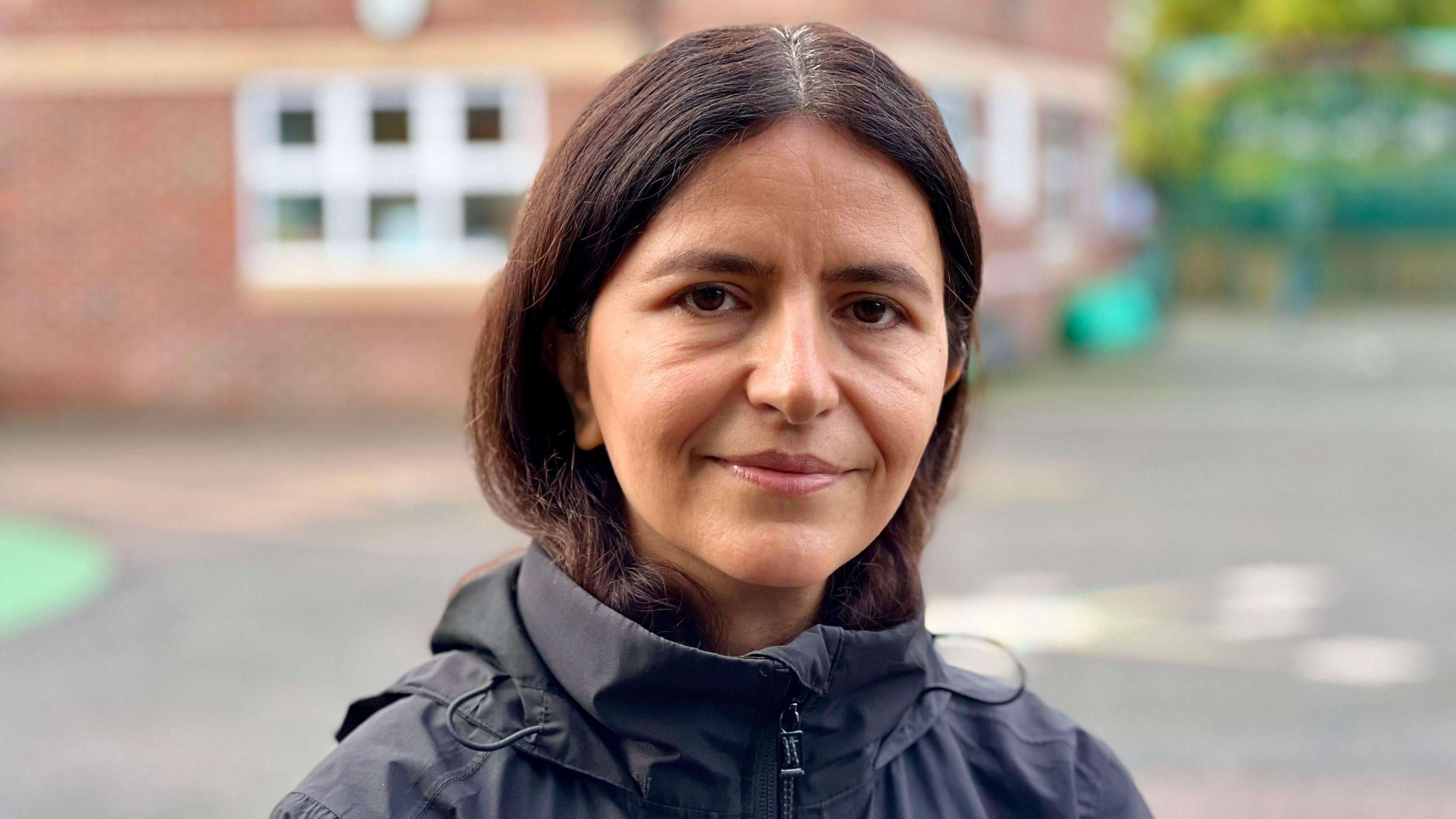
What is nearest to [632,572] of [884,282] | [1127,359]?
[884,282]

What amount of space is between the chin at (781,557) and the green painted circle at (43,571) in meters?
6.09

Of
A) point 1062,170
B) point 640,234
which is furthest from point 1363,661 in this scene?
point 1062,170

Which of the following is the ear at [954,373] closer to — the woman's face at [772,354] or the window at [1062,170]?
the woman's face at [772,354]

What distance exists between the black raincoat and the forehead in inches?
16.7

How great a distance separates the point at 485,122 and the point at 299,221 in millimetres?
2105

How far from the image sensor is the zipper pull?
5.23 ft

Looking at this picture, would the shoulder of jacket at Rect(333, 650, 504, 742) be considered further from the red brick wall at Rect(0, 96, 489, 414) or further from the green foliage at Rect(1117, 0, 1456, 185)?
the green foliage at Rect(1117, 0, 1456, 185)

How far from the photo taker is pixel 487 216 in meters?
14.1

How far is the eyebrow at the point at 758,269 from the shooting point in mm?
1595

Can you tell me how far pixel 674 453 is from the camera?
162 cm

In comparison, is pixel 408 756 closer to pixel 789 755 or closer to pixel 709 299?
pixel 789 755

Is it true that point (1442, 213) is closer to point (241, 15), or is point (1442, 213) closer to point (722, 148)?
point (241, 15)

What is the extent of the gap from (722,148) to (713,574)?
49 centimetres

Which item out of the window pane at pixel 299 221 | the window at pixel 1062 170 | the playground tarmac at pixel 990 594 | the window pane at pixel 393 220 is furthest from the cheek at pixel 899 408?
the window at pixel 1062 170
